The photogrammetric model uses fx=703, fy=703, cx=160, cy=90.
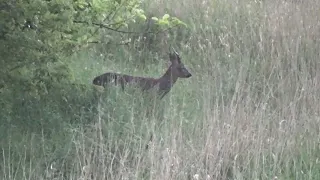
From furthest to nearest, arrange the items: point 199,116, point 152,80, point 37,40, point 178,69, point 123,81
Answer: point 178,69
point 152,80
point 123,81
point 199,116
point 37,40

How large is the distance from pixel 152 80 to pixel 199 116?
0.97 meters

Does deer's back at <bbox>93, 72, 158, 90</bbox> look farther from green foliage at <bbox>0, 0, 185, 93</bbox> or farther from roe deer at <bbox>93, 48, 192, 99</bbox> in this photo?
green foliage at <bbox>0, 0, 185, 93</bbox>

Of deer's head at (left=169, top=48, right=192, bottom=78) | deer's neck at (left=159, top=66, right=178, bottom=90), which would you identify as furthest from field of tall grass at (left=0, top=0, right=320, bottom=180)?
deer's head at (left=169, top=48, right=192, bottom=78)

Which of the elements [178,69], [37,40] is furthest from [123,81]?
[37,40]

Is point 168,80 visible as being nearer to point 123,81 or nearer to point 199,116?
point 123,81

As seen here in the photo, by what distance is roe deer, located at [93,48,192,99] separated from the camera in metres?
6.91

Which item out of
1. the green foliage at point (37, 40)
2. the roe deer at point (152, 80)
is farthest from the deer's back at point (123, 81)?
the green foliage at point (37, 40)

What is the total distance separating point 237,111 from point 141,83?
4.38 feet

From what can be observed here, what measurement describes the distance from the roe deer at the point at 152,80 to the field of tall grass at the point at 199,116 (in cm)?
14

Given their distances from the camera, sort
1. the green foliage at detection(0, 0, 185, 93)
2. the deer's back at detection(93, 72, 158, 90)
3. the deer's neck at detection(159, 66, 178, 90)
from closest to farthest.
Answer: the green foliage at detection(0, 0, 185, 93), the deer's back at detection(93, 72, 158, 90), the deer's neck at detection(159, 66, 178, 90)

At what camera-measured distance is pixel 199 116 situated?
6.26m

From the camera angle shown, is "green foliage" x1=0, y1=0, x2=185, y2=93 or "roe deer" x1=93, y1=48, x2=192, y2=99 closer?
"green foliage" x1=0, y1=0, x2=185, y2=93

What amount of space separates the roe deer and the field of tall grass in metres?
0.14

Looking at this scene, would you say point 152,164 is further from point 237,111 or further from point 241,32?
point 241,32
